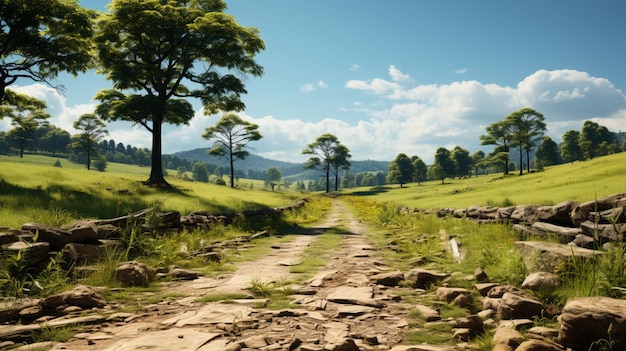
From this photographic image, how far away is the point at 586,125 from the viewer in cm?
8494

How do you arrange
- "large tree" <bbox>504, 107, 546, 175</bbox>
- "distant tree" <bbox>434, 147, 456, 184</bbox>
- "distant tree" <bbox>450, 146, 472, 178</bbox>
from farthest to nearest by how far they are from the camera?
"distant tree" <bbox>450, 146, 472, 178</bbox> < "distant tree" <bbox>434, 147, 456, 184</bbox> < "large tree" <bbox>504, 107, 546, 175</bbox>

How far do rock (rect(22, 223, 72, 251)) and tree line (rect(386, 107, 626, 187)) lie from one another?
69.7m

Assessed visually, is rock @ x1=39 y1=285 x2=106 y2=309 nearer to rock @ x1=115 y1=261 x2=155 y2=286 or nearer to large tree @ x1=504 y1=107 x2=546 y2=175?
rock @ x1=115 y1=261 x2=155 y2=286

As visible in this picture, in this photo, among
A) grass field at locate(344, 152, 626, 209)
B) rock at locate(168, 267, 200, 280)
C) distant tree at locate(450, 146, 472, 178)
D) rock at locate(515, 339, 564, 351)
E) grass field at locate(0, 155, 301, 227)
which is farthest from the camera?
distant tree at locate(450, 146, 472, 178)

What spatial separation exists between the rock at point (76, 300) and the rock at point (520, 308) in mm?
5632

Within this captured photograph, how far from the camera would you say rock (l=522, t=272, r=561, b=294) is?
474 cm

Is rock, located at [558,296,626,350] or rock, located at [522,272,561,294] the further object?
rock, located at [522,272,561,294]

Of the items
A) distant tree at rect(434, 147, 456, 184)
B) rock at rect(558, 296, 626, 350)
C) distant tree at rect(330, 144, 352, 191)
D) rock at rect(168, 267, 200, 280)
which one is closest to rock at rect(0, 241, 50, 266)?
rock at rect(168, 267, 200, 280)

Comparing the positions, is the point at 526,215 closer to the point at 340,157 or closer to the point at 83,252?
the point at 83,252

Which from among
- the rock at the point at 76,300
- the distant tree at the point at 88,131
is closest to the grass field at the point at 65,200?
the rock at the point at 76,300

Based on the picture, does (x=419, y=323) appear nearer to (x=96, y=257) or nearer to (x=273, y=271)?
(x=273, y=271)

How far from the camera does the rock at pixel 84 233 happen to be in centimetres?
697

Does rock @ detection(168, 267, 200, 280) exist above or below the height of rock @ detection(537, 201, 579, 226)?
below

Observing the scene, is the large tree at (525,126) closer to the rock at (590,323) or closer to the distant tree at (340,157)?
the distant tree at (340,157)
